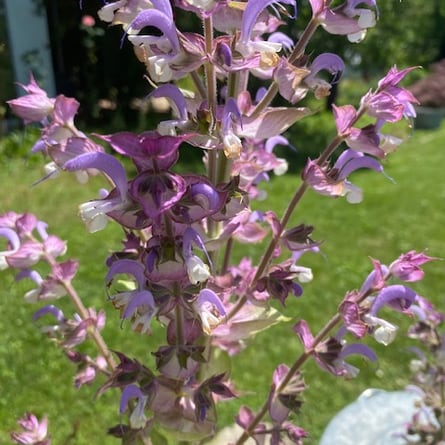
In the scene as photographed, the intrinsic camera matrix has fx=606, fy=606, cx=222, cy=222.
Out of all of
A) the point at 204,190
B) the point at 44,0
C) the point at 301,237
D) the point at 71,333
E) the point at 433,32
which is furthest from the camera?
the point at 433,32

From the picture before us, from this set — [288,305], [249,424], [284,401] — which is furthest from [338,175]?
[288,305]

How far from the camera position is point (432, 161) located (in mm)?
6641

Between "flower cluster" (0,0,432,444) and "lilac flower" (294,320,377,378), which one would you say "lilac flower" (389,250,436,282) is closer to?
"flower cluster" (0,0,432,444)

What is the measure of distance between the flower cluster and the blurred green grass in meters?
0.12

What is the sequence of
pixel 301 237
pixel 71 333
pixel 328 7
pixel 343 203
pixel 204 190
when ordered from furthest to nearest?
pixel 343 203 → pixel 71 333 → pixel 301 237 → pixel 328 7 → pixel 204 190

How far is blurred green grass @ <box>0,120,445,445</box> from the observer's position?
2.29 meters

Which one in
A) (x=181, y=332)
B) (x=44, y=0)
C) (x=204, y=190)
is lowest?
(x=44, y=0)

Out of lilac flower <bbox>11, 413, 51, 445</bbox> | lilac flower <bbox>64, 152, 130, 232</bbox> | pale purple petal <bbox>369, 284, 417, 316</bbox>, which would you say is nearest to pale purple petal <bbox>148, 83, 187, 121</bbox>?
lilac flower <bbox>64, 152, 130, 232</bbox>

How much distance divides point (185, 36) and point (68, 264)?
19.1 inches

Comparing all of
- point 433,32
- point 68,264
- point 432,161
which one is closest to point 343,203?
point 432,161

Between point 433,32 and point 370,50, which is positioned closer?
point 370,50

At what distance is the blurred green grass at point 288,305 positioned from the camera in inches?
90.1

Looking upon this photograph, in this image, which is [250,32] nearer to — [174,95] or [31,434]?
[174,95]

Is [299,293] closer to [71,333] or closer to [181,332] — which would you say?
[181,332]
